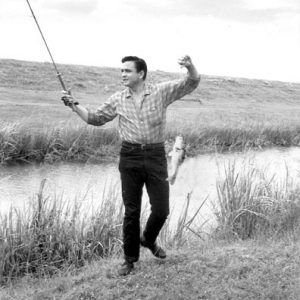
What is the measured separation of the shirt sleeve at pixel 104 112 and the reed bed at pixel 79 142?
8.51 m

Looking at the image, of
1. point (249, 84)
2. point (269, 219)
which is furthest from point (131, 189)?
point (249, 84)

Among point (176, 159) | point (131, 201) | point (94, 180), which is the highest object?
point (176, 159)

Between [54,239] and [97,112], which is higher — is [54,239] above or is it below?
below

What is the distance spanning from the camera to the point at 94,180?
12.8 m

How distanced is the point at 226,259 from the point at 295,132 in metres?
18.4

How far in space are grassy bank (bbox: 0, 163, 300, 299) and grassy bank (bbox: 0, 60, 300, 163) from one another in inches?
290

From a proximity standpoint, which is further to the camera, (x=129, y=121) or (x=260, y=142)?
(x=260, y=142)

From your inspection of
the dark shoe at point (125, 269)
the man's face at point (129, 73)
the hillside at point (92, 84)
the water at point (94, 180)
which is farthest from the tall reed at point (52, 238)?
the hillside at point (92, 84)

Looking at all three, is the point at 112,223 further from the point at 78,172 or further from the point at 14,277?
the point at 78,172

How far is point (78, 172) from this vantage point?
13609mm

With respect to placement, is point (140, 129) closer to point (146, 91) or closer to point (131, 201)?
point (146, 91)

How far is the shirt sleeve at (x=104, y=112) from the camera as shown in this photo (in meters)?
4.96

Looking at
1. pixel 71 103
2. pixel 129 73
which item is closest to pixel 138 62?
pixel 129 73

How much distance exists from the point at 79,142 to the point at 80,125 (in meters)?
0.84
